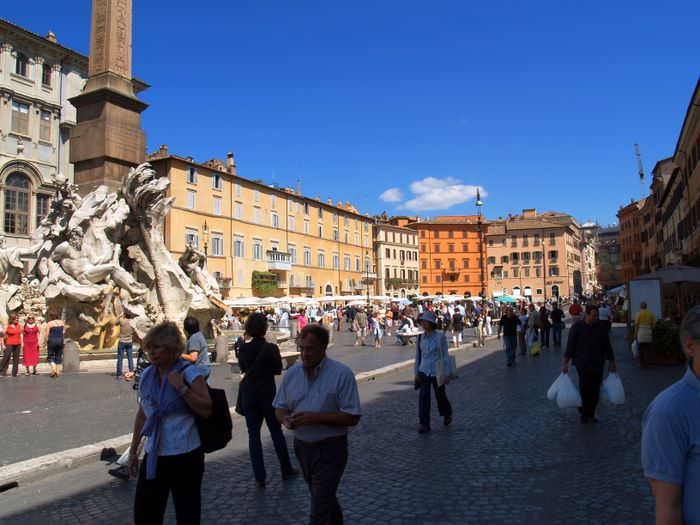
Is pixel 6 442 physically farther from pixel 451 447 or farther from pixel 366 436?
pixel 451 447

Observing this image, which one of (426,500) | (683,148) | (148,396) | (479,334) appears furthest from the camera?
(683,148)

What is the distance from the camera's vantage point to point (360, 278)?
6538cm

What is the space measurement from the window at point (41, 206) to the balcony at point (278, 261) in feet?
62.6

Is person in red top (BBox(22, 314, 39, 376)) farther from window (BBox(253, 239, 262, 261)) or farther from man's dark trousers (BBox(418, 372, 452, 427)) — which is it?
window (BBox(253, 239, 262, 261))

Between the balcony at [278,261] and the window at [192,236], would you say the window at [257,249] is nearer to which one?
the balcony at [278,261]

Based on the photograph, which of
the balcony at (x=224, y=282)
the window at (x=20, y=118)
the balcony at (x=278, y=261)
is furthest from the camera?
the balcony at (x=278, y=261)

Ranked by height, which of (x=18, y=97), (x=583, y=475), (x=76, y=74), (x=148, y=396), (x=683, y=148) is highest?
(x=76, y=74)

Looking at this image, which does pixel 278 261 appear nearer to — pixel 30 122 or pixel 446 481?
pixel 30 122

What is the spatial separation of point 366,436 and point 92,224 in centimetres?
993

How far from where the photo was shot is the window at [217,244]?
44.6 metres

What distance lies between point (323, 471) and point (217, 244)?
43246mm

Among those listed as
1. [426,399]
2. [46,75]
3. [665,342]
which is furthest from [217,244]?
[426,399]

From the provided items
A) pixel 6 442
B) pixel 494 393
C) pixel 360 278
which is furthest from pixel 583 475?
pixel 360 278

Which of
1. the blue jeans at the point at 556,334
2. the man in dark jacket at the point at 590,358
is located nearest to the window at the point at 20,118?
the blue jeans at the point at 556,334
